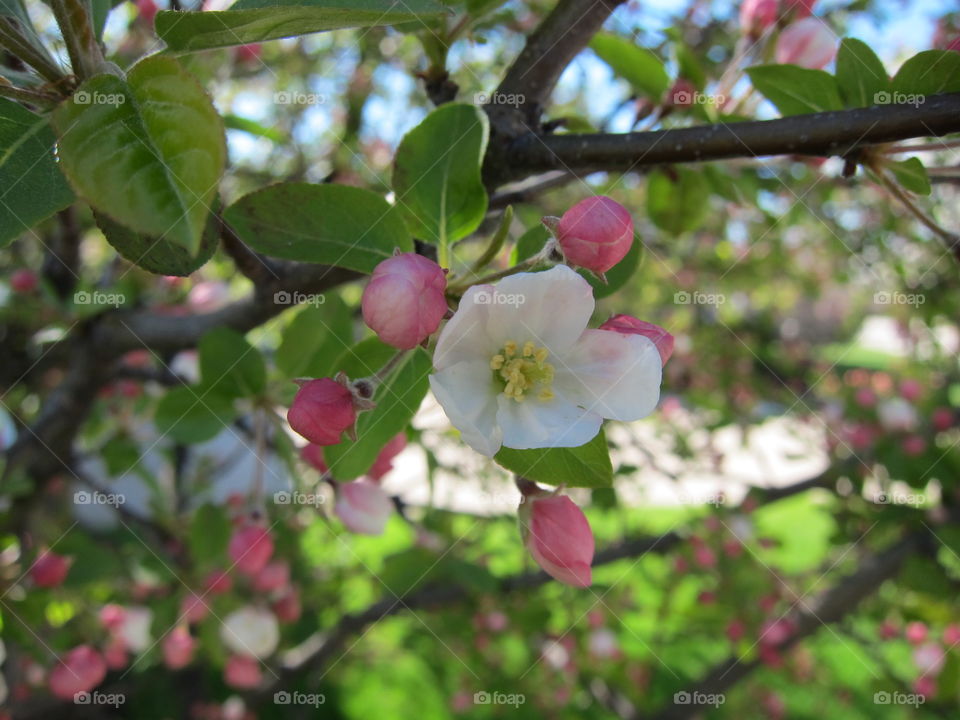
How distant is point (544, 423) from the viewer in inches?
25.8

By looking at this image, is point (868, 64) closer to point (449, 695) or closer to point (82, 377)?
point (82, 377)

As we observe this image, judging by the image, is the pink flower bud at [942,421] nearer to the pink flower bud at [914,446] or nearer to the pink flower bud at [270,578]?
the pink flower bud at [914,446]

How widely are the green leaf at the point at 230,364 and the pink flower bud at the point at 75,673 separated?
1059 mm

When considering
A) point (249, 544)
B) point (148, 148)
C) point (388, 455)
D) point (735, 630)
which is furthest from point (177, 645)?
point (735, 630)

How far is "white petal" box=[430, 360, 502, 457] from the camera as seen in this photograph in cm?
60

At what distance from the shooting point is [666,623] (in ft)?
10.2

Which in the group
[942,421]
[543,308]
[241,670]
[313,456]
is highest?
[543,308]

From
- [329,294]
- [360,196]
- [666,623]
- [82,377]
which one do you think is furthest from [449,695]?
[360,196]

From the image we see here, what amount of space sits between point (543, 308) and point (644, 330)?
0.31 feet

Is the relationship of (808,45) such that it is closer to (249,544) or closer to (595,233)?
(595,233)

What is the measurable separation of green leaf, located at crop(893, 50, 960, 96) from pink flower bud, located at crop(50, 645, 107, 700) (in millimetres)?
1892

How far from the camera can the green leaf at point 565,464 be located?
64 centimetres

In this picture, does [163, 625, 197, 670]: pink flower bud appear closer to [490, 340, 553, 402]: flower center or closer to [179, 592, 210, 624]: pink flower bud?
[179, 592, 210, 624]: pink flower bud

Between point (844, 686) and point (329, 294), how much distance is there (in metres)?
3.82
